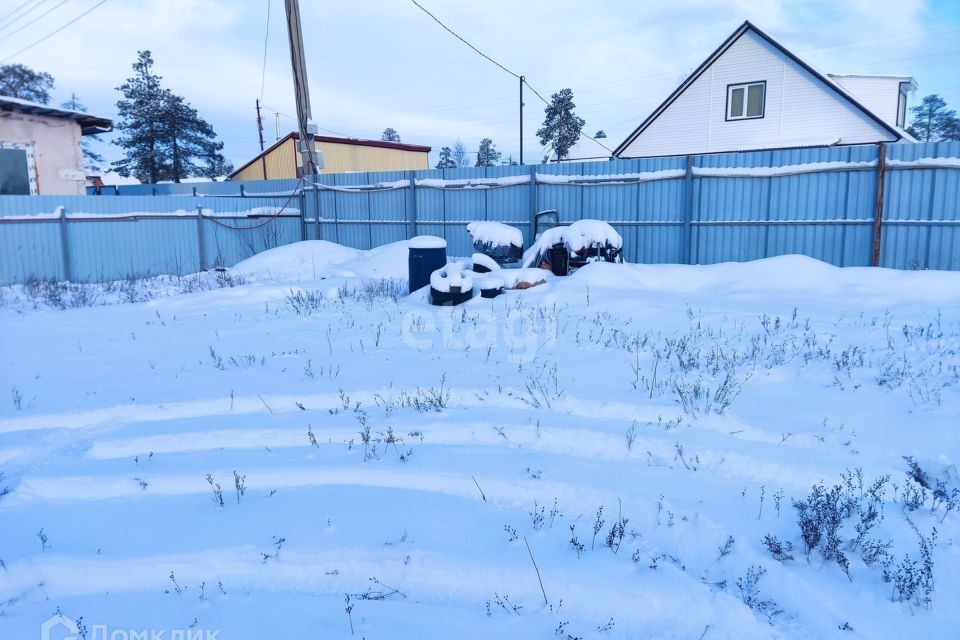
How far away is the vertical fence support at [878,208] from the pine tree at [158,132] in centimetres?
3908

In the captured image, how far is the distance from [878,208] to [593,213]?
4513 millimetres

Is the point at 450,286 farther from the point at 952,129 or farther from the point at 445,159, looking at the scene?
the point at 445,159

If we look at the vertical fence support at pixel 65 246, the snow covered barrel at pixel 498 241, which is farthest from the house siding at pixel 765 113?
the vertical fence support at pixel 65 246

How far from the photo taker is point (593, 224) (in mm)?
9562

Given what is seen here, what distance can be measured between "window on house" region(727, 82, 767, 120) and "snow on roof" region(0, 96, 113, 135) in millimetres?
19668

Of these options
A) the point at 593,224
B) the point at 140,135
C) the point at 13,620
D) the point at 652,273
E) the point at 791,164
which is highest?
the point at 140,135

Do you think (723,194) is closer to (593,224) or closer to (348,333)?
(593,224)

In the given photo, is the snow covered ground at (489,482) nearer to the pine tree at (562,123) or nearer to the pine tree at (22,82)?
the pine tree at (562,123)

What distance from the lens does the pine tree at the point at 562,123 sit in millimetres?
41500

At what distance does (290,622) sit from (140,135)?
4243 centimetres

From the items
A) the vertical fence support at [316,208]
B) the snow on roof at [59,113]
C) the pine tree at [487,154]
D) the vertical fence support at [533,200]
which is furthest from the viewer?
the pine tree at [487,154]

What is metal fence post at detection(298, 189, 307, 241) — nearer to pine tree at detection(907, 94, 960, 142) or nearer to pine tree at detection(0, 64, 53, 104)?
pine tree at detection(0, 64, 53, 104)

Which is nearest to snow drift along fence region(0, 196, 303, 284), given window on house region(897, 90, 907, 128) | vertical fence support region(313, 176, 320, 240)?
vertical fence support region(313, 176, 320, 240)

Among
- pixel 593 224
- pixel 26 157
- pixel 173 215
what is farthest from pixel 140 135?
pixel 593 224
